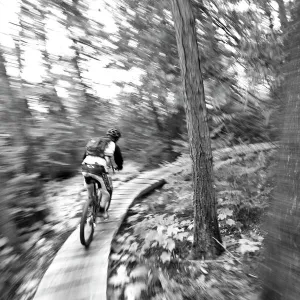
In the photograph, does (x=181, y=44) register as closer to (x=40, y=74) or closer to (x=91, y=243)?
(x=91, y=243)

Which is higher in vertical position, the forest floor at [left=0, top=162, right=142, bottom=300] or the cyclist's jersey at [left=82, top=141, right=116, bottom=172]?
the cyclist's jersey at [left=82, top=141, right=116, bottom=172]

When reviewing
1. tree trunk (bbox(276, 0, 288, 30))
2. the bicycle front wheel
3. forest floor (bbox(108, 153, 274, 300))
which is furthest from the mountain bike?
tree trunk (bbox(276, 0, 288, 30))

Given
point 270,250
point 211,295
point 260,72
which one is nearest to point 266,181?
point 260,72

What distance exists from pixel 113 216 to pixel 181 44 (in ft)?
13.5

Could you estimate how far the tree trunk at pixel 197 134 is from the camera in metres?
4.04

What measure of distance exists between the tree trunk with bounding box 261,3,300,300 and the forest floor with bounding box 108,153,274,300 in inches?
17.3

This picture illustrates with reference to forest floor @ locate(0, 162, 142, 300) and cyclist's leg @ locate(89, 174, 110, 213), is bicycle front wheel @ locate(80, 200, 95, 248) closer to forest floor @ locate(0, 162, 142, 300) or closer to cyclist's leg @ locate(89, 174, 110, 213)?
cyclist's leg @ locate(89, 174, 110, 213)

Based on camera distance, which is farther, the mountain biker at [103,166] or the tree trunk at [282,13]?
the mountain biker at [103,166]

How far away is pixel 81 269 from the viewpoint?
13.5ft

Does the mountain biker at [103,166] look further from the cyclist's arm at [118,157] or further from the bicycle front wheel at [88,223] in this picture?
the bicycle front wheel at [88,223]

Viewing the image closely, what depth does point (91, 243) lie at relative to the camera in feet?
16.2

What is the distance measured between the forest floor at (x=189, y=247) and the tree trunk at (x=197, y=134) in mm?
391

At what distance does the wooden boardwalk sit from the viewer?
140 inches

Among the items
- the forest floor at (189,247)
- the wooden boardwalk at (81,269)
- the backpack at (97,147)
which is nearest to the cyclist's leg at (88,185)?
the backpack at (97,147)
